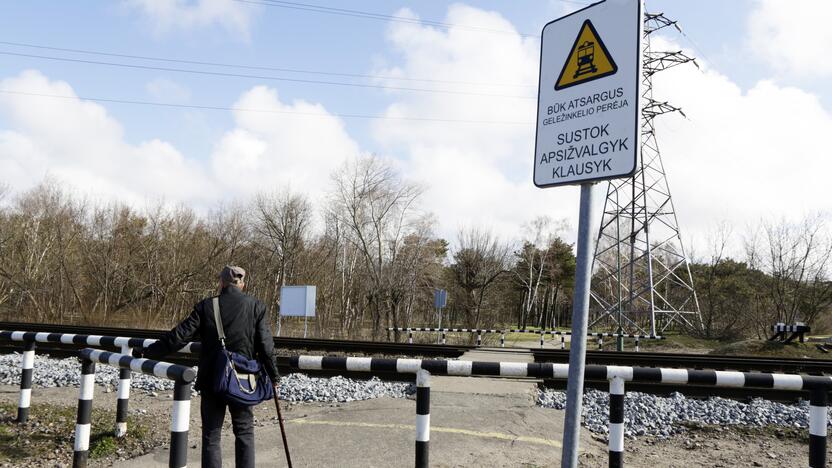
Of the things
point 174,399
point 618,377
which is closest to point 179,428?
point 174,399

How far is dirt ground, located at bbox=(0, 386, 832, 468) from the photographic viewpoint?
5.43 m

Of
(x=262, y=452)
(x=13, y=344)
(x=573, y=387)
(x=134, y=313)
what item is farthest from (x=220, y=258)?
(x=573, y=387)

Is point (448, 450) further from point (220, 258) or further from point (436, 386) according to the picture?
point (220, 258)

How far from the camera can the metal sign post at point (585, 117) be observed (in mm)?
2656

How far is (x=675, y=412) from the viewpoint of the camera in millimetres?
7730

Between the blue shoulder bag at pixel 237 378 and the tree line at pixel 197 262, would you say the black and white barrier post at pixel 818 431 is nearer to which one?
the blue shoulder bag at pixel 237 378

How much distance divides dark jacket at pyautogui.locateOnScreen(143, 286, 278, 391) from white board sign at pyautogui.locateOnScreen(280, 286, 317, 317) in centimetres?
1722

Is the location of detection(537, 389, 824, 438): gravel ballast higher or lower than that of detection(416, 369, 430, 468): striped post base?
lower

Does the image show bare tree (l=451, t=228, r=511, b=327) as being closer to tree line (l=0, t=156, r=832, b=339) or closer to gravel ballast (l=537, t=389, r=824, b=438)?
tree line (l=0, t=156, r=832, b=339)

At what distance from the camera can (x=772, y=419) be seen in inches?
304

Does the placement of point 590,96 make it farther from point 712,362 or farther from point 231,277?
point 712,362

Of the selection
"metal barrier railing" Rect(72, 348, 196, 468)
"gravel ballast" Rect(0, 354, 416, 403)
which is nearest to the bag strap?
"metal barrier railing" Rect(72, 348, 196, 468)

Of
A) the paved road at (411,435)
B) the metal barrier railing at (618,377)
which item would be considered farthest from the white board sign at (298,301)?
the metal barrier railing at (618,377)

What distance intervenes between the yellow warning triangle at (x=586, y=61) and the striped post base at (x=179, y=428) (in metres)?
3.08
